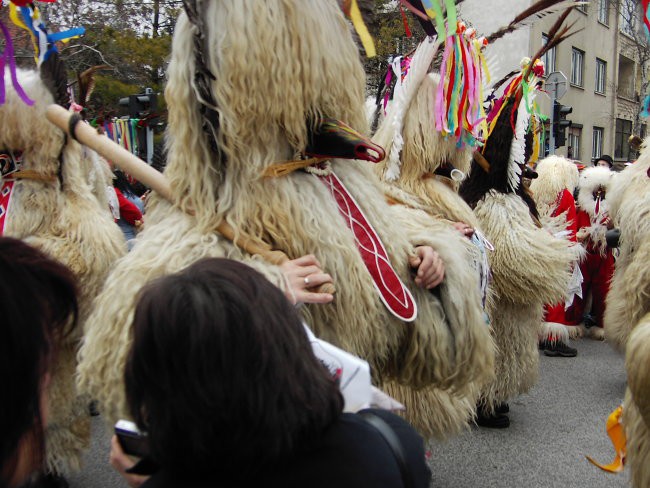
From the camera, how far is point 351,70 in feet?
5.83

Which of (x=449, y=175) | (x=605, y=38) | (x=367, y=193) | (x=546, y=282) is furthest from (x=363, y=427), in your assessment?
(x=605, y=38)

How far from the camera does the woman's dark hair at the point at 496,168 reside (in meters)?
3.72

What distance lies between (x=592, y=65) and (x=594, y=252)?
Answer: 1659 cm

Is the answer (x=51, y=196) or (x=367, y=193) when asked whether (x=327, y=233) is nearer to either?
(x=367, y=193)

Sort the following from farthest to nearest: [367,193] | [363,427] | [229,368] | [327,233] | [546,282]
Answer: [546,282] < [367,193] < [327,233] < [363,427] < [229,368]

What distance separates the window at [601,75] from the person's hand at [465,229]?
21415 millimetres

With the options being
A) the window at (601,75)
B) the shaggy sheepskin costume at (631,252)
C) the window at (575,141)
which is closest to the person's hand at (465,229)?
the shaggy sheepskin costume at (631,252)

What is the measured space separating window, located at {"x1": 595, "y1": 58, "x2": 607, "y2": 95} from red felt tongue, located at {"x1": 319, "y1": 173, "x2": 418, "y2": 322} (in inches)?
887

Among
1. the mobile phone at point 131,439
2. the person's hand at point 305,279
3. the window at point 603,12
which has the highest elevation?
the window at point 603,12

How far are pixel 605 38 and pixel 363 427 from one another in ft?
77.3

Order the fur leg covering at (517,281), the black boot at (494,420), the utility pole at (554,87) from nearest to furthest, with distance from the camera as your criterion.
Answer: the fur leg covering at (517,281) → the black boot at (494,420) → the utility pole at (554,87)

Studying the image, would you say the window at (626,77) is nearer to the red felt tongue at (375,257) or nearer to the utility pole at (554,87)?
the utility pole at (554,87)

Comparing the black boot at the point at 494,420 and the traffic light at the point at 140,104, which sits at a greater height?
the traffic light at the point at 140,104

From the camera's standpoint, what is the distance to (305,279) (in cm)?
155
